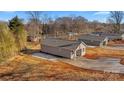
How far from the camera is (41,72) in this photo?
4875 millimetres

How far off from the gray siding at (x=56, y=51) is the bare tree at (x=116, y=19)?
2.02 feet

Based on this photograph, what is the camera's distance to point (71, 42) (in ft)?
16.1

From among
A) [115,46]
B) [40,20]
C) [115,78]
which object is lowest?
[115,78]

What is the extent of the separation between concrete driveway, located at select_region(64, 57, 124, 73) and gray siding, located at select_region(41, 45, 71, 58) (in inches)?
3.1

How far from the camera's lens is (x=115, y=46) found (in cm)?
489

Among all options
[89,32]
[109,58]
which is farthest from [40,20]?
[109,58]

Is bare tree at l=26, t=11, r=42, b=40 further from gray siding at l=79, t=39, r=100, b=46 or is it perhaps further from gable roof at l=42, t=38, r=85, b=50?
gray siding at l=79, t=39, r=100, b=46

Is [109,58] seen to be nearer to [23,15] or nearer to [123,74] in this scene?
[123,74]

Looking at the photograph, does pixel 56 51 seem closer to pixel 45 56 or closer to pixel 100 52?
pixel 45 56

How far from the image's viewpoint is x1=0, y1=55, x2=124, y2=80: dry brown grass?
4.86 metres

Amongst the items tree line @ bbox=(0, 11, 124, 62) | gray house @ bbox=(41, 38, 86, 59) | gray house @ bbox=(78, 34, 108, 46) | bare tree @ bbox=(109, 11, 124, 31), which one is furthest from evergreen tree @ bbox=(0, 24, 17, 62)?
bare tree @ bbox=(109, 11, 124, 31)

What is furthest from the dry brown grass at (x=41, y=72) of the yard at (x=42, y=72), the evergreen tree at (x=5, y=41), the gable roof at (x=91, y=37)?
the gable roof at (x=91, y=37)

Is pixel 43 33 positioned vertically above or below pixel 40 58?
above
